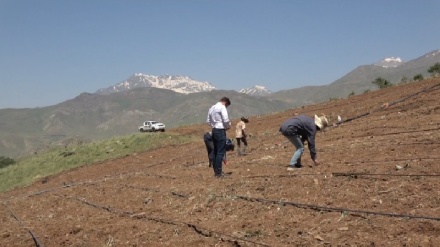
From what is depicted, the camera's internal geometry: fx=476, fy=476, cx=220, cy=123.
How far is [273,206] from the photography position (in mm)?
8242

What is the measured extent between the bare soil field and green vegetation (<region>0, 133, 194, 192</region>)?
1696 cm

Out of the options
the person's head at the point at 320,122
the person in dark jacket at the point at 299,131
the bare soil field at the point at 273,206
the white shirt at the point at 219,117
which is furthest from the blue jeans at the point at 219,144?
the person's head at the point at 320,122

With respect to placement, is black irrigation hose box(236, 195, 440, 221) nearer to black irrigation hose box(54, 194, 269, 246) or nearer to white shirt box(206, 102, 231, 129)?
black irrigation hose box(54, 194, 269, 246)

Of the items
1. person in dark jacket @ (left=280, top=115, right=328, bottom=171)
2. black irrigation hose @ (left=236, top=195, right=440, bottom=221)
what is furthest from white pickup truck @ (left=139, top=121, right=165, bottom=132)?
black irrigation hose @ (left=236, top=195, right=440, bottom=221)

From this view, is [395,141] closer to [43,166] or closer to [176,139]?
[176,139]

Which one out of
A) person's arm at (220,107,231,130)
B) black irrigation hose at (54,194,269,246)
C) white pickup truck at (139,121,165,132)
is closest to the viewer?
black irrigation hose at (54,194,269,246)

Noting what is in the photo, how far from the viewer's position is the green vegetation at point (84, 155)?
3183 centimetres

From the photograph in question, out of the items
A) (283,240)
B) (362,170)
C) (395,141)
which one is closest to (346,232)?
(283,240)

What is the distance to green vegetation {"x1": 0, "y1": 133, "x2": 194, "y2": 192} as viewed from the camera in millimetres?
31828

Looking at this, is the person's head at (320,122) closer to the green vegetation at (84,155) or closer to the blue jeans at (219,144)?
the blue jeans at (219,144)

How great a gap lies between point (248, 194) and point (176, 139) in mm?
24813

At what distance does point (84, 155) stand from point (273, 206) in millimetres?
27995

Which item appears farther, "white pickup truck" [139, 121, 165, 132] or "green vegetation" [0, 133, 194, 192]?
"white pickup truck" [139, 121, 165, 132]

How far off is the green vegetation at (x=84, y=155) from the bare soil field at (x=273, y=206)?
668 inches
